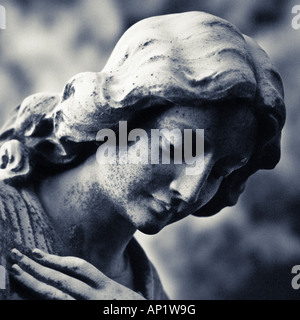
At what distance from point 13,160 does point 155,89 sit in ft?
1.74

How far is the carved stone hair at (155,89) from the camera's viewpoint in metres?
1.99

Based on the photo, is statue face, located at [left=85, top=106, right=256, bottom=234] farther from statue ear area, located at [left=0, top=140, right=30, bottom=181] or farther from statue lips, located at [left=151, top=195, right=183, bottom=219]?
statue ear area, located at [left=0, top=140, right=30, bottom=181]

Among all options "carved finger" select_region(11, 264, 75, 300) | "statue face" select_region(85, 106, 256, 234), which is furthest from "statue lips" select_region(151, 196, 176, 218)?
"carved finger" select_region(11, 264, 75, 300)

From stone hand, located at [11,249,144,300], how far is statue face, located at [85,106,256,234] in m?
0.20

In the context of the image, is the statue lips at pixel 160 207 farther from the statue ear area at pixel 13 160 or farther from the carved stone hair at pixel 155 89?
the statue ear area at pixel 13 160

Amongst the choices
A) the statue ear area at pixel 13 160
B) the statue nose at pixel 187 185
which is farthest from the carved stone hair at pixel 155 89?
the statue nose at pixel 187 185

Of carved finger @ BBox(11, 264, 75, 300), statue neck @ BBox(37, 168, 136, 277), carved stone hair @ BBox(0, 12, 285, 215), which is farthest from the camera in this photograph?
statue neck @ BBox(37, 168, 136, 277)

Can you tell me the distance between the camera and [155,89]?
1978 mm

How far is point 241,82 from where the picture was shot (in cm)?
199

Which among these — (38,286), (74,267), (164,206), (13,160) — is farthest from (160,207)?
(13,160)

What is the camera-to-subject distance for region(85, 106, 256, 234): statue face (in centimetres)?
201

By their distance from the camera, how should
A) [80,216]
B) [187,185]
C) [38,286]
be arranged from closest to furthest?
[38,286] → [187,185] → [80,216]

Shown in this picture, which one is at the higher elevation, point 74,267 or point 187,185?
point 187,185

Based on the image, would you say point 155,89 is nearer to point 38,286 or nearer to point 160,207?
point 160,207
